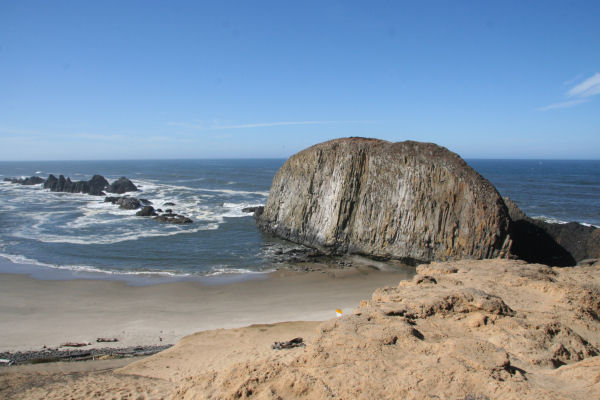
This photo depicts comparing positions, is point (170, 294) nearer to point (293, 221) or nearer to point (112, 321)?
point (112, 321)

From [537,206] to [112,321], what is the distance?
51.7 metres

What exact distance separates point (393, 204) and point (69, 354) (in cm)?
2034

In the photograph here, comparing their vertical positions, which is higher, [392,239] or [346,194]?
[346,194]

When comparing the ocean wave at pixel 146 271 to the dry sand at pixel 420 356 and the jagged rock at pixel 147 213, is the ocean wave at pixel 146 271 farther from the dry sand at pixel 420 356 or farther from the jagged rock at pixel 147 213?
the jagged rock at pixel 147 213

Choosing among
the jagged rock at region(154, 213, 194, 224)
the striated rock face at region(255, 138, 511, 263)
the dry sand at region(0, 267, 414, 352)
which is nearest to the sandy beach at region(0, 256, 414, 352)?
the dry sand at region(0, 267, 414, 352)

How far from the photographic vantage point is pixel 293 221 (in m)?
31.9

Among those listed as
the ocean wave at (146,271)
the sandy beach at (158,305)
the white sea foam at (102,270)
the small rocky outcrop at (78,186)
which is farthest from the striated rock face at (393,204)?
the small rocky outcrop at (78,186)

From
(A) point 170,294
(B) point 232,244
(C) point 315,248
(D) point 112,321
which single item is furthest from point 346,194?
(D) point 112,321

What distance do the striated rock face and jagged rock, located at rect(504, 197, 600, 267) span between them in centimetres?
363

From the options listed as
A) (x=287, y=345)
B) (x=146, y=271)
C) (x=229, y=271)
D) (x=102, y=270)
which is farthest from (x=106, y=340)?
(x=102, y=270)

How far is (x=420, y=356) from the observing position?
727cm

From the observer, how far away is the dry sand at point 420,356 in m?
6.23

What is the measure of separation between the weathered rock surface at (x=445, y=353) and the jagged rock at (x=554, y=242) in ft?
49.0

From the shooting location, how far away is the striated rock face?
22391 mm
